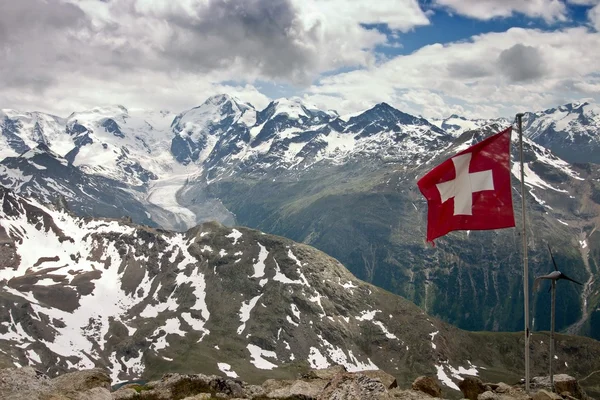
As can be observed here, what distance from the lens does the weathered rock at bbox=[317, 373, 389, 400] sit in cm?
2641

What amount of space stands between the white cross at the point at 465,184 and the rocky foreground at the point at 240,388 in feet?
43.5

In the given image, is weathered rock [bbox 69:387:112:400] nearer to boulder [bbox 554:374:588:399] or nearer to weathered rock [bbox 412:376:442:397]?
weathered rock [bbox 412:376:442:397]

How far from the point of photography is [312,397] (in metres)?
32.2

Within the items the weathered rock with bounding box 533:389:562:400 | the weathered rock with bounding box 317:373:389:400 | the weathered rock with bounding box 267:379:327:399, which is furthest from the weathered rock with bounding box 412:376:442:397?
the weathered rock with bounding box 317:373:389:400

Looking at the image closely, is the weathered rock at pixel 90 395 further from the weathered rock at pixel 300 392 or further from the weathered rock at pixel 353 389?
the weathered rock at pixel 353 389

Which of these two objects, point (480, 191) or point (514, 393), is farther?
point (514, 393)

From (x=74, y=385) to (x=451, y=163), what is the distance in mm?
31072

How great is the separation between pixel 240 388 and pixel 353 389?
16.5m

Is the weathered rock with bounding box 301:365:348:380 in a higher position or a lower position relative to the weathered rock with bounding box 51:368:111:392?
lower

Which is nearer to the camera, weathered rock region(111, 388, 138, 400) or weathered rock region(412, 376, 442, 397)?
weathered rock region(111, 388, 138, 400)

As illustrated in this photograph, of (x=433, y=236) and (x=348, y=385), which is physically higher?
(x=433, y=236)

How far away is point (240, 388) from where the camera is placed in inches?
1591

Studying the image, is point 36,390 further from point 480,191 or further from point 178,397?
point 480,191

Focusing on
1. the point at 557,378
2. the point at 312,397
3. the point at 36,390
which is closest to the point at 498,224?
the point at 312,397
